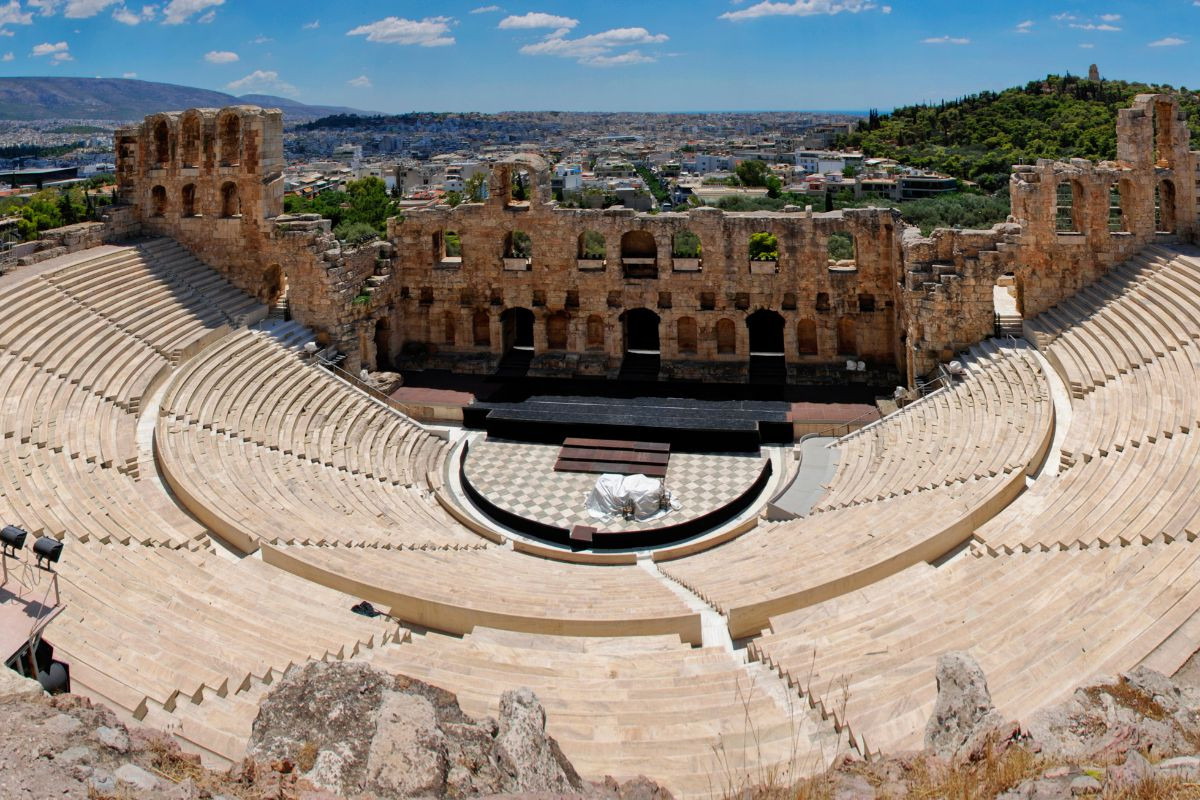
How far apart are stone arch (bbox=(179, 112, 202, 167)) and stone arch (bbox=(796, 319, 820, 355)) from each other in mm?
19888

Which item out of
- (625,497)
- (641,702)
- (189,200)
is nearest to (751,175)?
(189,200)

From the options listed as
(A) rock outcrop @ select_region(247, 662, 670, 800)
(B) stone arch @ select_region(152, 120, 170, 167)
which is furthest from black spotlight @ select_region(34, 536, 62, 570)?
(B) stone arch @ select_region(152, 120, 170, 167)

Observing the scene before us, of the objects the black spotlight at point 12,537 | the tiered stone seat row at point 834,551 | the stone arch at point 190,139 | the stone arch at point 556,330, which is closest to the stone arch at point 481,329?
the stone arch at point 556,330

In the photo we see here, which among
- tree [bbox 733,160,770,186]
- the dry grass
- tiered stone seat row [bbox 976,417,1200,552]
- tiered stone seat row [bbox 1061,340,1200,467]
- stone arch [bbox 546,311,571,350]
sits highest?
tree [bbox 733,160,770,186]

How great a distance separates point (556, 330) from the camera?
3086 centimetres

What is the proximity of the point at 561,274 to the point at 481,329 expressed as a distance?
3.65m

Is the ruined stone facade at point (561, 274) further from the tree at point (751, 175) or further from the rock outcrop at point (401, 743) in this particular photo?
the tree at point (751, 175)

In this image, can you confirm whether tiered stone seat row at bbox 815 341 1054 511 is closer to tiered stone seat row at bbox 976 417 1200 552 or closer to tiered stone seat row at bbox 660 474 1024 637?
tiered stone seat row at bbox 660 474 1024 637

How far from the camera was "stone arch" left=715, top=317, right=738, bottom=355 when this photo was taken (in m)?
30.2

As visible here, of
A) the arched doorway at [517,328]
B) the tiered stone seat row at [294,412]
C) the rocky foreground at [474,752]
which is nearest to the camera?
the rocky foreground at [474,752]

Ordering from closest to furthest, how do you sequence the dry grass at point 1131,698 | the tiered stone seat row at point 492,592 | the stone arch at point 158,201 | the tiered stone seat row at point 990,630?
1. the dry grass at point 1131,698
2. the tiered stone seat row at point 990,630
3. the tiered stone seat row at point 492,592
4. the stone arch at point 158,201

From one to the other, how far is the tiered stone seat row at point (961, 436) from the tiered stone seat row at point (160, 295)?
56.4 ft

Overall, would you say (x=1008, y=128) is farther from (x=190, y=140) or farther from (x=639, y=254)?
(x=190, y=140)

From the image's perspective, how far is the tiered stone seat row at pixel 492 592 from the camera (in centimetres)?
1377
